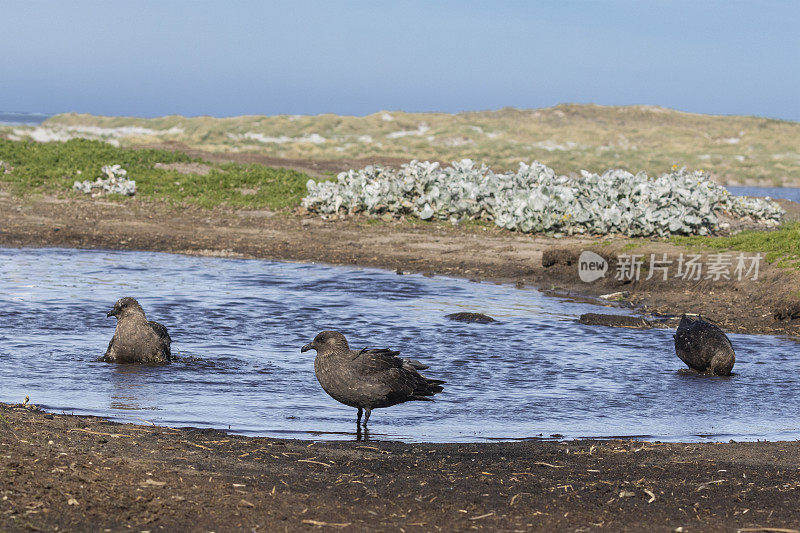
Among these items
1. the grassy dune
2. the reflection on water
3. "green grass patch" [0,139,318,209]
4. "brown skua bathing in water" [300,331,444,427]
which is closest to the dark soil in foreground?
"brown skua bathing in water" [300,331,444,427]

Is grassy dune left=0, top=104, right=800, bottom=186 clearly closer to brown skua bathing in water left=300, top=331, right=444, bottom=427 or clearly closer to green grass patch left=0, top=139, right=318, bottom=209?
green grass patch left=0, top=139, right=318, bottom=209

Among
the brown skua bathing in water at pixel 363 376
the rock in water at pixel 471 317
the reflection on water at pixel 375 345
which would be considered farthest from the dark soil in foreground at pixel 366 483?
the rock in water at pixel 471 317

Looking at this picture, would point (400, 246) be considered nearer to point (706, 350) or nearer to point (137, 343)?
point (706, 350)

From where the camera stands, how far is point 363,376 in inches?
311

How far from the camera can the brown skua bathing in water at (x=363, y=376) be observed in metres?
7.90

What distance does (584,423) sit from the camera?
338 inches

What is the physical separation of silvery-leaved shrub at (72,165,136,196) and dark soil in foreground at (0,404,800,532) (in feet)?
64.5

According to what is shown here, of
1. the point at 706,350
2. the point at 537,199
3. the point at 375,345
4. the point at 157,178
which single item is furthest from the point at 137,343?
the point at 157,178

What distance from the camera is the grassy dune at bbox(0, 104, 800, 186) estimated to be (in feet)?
178

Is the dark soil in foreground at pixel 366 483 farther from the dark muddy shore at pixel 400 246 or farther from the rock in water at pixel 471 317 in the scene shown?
the dark muddy shore at pixel 400 246

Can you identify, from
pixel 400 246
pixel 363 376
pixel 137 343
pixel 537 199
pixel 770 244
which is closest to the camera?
pixel 363 376

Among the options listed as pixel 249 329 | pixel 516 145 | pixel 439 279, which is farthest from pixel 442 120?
pixel 249 329

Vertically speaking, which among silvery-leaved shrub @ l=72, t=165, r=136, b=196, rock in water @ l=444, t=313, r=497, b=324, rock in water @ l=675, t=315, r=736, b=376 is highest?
silvery-leaved shrub @ l=72, t=165, r=136, b=196

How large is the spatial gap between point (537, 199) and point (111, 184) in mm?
11974
